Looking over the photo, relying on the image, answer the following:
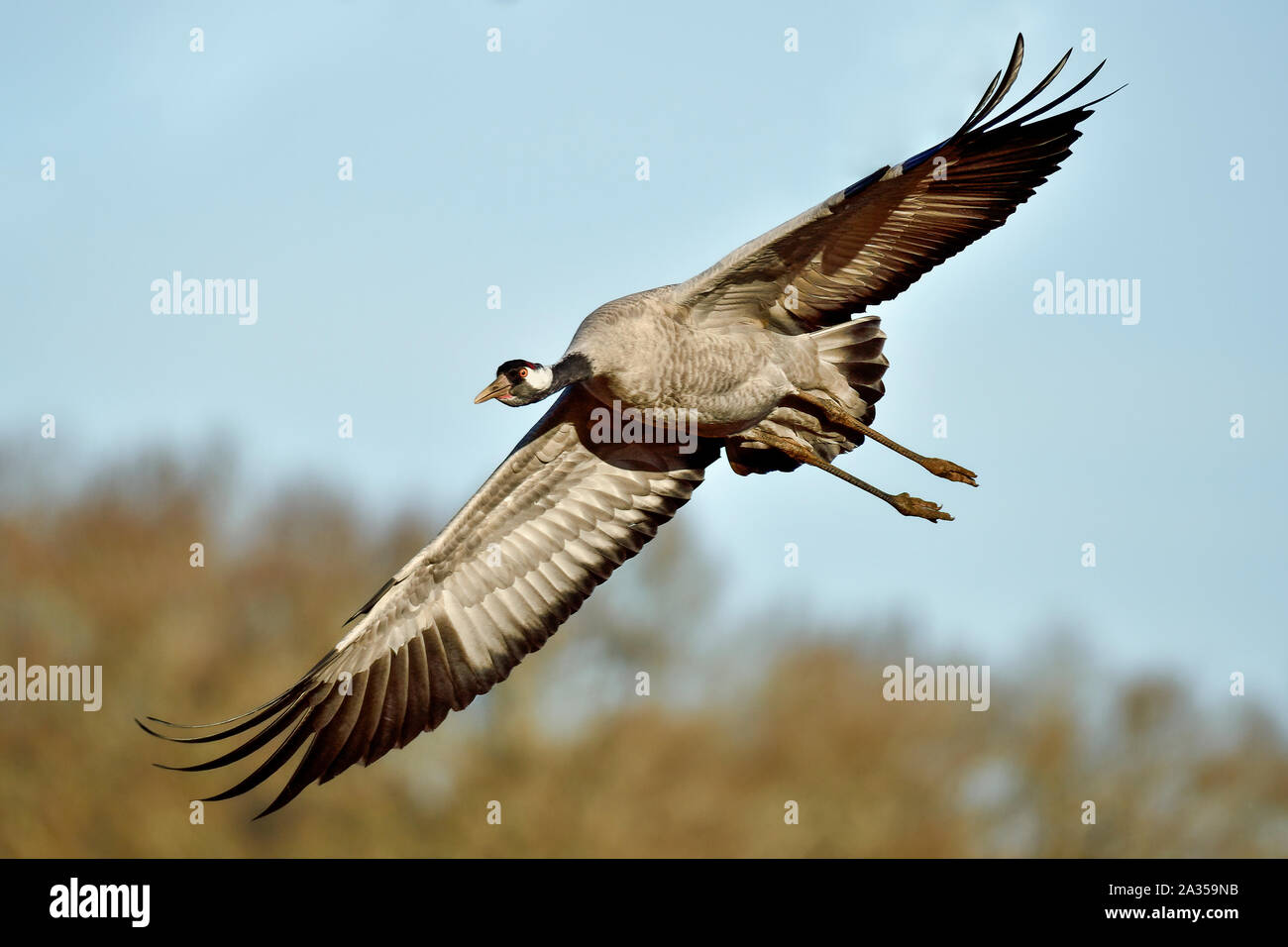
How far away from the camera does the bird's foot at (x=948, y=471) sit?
10461 millimetres

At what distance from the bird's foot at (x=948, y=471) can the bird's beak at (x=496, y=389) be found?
10.2 ft

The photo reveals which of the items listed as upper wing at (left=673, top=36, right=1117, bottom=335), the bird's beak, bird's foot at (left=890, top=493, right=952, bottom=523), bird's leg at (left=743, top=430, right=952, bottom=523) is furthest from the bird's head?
bird's foot at (left=890, top=493, right=952, bottom=523)

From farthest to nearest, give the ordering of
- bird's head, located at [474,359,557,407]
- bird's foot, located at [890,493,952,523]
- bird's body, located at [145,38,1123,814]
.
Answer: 1. bird's foot, located at [890,493,952,523]
2. bird's body, located at [145,38,1123,814]
3. bird's head, located at [474,359,557,407]

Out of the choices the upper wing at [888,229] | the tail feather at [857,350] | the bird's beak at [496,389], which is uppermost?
the upper wing at [888,229]

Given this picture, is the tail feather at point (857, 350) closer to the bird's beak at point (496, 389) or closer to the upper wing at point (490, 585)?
the upper wing at point (490, 585)

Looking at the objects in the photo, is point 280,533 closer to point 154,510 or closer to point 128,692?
point 154,510

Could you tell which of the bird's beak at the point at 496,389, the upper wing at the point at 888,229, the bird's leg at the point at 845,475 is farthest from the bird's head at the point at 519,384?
the bird's leg at the point at 845,475

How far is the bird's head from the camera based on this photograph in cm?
913

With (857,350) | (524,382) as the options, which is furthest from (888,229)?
(524,382)

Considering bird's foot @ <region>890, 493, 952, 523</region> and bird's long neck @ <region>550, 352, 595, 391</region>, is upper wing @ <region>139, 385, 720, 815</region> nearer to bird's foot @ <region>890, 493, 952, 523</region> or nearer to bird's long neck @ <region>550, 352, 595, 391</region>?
bird's long neck @ <region>550, 352, 595, 391</region>

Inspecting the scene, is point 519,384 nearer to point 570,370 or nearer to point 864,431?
point 570,370
